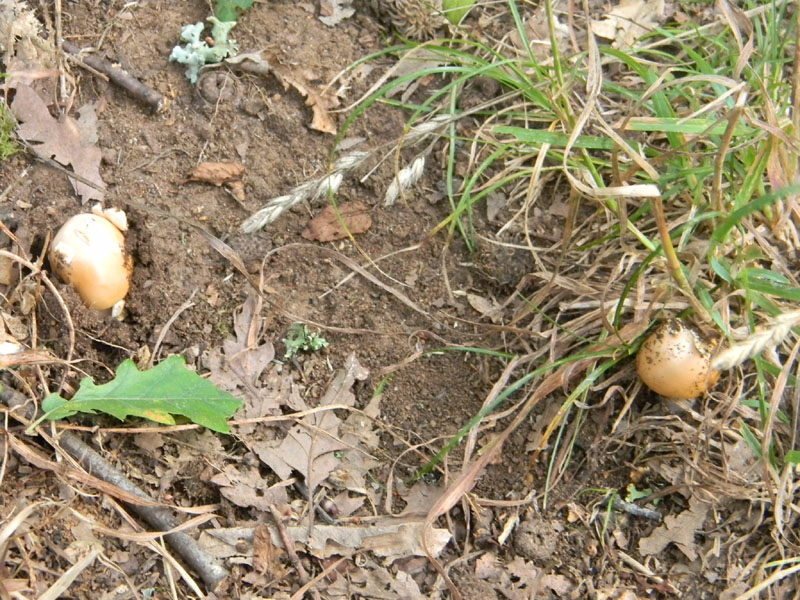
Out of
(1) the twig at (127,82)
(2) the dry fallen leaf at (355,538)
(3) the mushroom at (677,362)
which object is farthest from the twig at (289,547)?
(1) the twig at (127,82)

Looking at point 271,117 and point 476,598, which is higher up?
point 271,117

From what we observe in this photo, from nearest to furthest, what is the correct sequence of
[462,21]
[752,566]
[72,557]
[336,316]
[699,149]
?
[72,557] < [752,566] < [336,316] < [699,149] < [462,21]

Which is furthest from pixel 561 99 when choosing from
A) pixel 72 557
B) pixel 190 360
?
pixel 72 557

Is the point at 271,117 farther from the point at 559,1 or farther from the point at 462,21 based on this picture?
the point at 559,1

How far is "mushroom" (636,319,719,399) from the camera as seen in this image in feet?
6.82

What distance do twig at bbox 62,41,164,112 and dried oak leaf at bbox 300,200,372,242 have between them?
667 mm

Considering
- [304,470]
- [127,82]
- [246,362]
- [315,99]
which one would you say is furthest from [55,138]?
[304,470]

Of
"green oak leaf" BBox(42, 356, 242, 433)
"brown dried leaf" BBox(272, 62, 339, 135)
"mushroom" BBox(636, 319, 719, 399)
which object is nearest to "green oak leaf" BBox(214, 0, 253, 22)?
"brown dried leaf" BBox(272, 62, 339, 135)

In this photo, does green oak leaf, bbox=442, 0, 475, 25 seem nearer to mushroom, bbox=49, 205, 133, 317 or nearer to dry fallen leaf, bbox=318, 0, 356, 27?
dry fallen leaf, bbox=318, 0, 356, 27

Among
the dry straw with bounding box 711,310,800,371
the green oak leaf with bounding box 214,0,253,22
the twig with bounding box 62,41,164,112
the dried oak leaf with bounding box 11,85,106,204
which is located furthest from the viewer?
the green oak leaf with bounding box 214,0,253,22

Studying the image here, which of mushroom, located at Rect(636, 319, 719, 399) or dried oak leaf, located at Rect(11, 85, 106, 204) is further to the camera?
dried oak leaf, located at Rect(11, 85, 106, 204)

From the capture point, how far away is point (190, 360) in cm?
216

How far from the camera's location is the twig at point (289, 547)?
6.36ft

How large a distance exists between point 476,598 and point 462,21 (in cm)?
200
